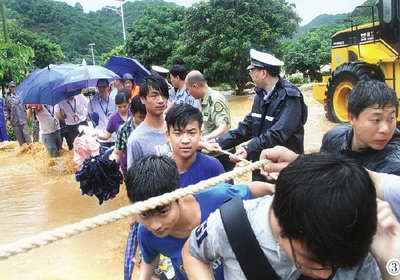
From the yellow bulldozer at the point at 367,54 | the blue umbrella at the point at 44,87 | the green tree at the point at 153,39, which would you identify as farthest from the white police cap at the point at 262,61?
the green tree at the point at 153,39

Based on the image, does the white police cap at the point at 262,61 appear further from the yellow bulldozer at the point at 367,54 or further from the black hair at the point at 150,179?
the yellow bulldozer at the point at 367,54

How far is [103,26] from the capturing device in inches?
2430

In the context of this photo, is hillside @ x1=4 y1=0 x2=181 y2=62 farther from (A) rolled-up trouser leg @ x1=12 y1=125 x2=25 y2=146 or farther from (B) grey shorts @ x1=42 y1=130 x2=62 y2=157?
(B) grey shorts @ x1=42 y1=130 x2=62 y2=157

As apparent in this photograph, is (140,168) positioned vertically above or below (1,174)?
above

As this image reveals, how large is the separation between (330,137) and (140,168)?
0.84m

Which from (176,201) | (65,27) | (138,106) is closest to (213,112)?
(138,106)

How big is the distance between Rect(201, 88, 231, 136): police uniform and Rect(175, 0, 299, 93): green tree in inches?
559

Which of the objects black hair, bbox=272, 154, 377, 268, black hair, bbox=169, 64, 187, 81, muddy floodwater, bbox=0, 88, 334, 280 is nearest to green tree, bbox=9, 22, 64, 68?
muddy floodwater, bbox=0, 88, 334, 280

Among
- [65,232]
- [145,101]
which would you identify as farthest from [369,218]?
[145,101]

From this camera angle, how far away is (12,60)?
48.7 feet

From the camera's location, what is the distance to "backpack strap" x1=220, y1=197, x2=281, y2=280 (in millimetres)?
1151

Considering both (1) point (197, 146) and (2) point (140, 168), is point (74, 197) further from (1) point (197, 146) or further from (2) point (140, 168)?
(2) point (140, 168)

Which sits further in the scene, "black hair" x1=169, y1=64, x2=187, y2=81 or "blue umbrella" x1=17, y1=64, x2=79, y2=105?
"blue umbrella" x1=17, y1=64, x2=79, y2=105

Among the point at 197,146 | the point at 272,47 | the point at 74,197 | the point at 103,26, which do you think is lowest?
the point at 74,197
